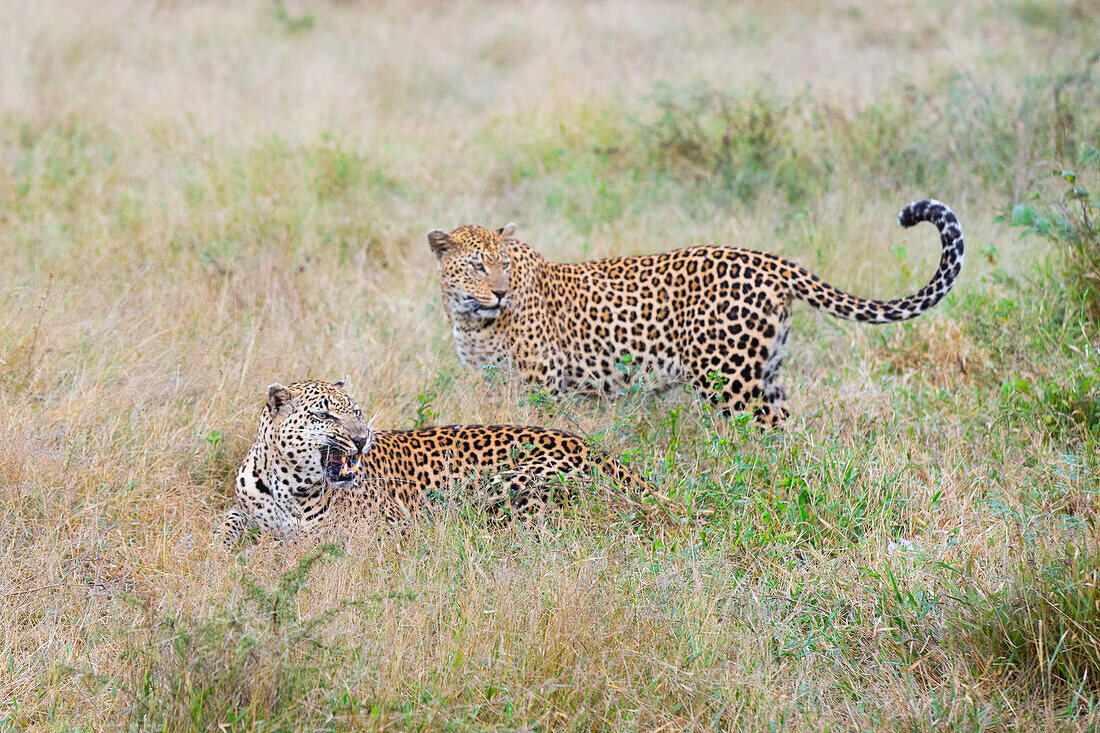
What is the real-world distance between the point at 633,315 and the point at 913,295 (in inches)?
61.7

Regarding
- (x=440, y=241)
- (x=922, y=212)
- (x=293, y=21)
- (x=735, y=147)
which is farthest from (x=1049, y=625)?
(x=293, y=21)

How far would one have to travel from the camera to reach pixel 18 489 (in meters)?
5.01

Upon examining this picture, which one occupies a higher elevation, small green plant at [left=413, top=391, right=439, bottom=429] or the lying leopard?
the lying leopard

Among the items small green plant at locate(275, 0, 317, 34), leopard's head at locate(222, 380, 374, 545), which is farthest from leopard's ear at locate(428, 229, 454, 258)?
small green plant at locate(275, 0, 317, 34)

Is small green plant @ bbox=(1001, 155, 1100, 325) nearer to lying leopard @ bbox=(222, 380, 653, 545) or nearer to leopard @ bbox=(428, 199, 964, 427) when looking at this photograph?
leopard @ bbox=(428, 199, 964, 427)

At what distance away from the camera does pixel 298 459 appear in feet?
16.1

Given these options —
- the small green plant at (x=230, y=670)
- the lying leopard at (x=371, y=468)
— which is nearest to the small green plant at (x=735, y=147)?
the lying leopard at (x=371, y=468)

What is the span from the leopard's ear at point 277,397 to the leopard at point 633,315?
172 cm

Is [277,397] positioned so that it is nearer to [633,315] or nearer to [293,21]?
[633,315]

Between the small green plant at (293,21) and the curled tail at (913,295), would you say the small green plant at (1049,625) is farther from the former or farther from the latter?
the small green plant at (293,21)

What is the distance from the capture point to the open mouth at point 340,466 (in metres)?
4.90

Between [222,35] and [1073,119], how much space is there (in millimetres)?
10243

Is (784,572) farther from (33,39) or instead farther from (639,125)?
(33,39)

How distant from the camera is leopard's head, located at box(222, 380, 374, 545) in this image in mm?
4902
